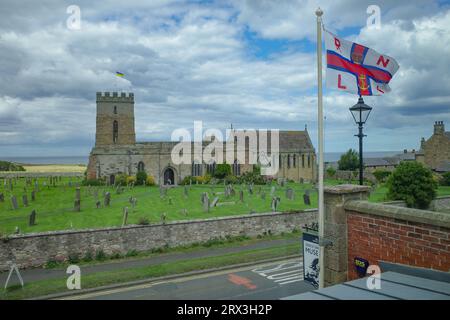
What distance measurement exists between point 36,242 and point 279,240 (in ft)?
47.2

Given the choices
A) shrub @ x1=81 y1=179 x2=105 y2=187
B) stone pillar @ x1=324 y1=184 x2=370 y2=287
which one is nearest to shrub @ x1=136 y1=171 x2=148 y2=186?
shrub @ x1=81 y1=179 x2=105 y2=187

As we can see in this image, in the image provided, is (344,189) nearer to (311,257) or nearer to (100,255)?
(311,257)

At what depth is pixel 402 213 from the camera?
6.77m

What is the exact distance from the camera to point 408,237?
6.69 m

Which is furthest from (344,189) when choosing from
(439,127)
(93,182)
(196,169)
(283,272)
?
(439,127)

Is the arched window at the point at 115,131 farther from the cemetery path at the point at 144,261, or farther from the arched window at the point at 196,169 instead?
the cemetery path at the point at 144,261

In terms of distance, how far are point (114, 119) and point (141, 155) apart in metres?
9.06

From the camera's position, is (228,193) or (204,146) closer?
(228,193)

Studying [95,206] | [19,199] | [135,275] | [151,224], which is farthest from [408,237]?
[19,199]

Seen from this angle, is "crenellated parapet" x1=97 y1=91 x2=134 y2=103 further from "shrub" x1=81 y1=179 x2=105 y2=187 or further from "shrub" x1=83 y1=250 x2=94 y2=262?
"shrub" x1=83 y1=250 x2=94 y2=262

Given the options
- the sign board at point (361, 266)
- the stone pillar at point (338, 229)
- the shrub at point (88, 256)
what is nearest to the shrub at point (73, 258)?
the shrub at point (88, 256)

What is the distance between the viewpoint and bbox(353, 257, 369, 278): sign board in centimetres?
758

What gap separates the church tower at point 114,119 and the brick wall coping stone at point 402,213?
52.3 meters
